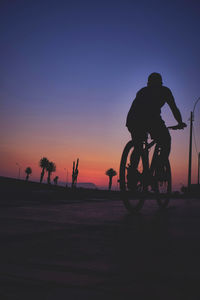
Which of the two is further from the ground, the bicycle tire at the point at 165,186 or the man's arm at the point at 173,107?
the man's arm at the point at 173,107

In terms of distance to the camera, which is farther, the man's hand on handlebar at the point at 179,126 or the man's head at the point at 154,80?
the man's hand on handlebar at the point at 179,126

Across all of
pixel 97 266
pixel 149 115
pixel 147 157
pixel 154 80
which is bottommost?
pixel 97 266

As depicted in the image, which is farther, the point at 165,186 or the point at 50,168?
the point at 50,168

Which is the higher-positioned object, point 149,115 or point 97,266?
point 149,115

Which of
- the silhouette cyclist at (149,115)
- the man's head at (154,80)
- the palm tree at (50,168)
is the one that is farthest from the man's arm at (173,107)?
the palm tree at (50,168)

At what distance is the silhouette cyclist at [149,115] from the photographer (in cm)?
421

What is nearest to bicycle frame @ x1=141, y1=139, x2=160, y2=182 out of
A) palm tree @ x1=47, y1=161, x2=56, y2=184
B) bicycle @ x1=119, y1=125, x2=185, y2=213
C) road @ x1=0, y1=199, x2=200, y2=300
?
bicycle @ x1=119, y1=125, x2=185, y2=213

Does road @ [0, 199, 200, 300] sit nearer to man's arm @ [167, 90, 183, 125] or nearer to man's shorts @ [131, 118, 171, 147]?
man's shorts @ [131, 118, 171, 147]

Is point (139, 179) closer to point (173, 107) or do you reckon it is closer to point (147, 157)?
point (147, 157)

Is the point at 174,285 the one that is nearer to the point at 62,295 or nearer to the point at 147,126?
the point at 62,295

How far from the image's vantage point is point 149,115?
4309 mm

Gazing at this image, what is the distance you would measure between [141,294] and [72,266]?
365 millimetres

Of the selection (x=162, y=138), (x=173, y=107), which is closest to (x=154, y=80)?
(x=173, y=107)

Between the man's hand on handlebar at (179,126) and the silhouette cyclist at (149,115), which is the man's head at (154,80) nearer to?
the silhouette cyclist at (149,115)
